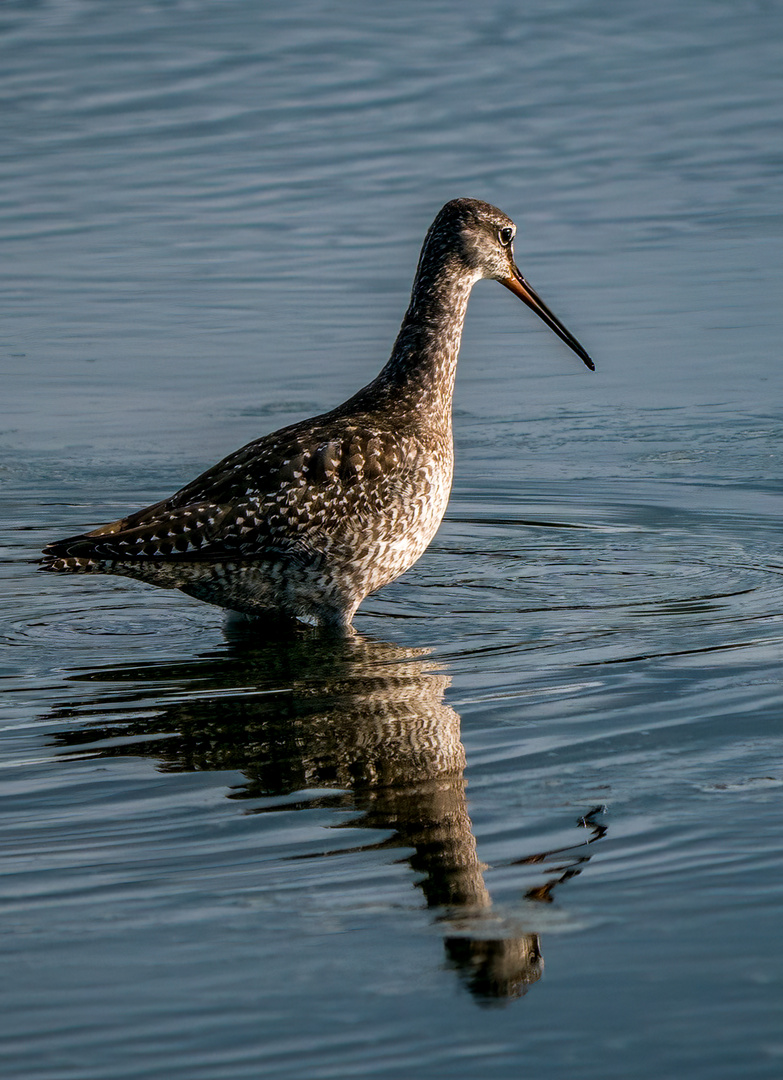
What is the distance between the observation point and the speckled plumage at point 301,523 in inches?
Answer: 289

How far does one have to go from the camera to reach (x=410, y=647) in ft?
23.7

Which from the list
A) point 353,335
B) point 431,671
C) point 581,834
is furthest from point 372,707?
point 353,335

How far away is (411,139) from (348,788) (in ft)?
47.8

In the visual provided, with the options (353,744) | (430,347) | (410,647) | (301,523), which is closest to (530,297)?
(430,347)

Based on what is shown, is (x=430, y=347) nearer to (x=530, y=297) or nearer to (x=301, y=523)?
(x=530, y=297)

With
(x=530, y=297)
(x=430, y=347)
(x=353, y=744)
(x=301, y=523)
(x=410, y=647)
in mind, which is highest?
(x=530, y=297)

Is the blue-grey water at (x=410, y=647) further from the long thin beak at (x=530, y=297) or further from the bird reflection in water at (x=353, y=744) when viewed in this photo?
the long thin beak at (x=530, y=297)

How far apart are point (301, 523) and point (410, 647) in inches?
27.7

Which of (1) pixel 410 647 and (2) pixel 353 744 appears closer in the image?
(2) pixel 353 744

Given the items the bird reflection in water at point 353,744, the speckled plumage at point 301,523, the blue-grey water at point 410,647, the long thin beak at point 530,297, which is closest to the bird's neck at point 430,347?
the speckled plumage at point 301,523

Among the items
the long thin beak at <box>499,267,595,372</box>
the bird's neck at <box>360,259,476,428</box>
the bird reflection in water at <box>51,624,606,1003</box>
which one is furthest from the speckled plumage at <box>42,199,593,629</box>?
the long thin beak at <box>499,267,595,372</box>

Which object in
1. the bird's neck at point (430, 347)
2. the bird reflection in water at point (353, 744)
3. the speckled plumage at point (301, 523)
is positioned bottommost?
the bird reflection in water at point (353, 744)

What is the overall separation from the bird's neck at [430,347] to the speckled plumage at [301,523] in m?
0.10

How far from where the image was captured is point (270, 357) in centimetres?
1245
